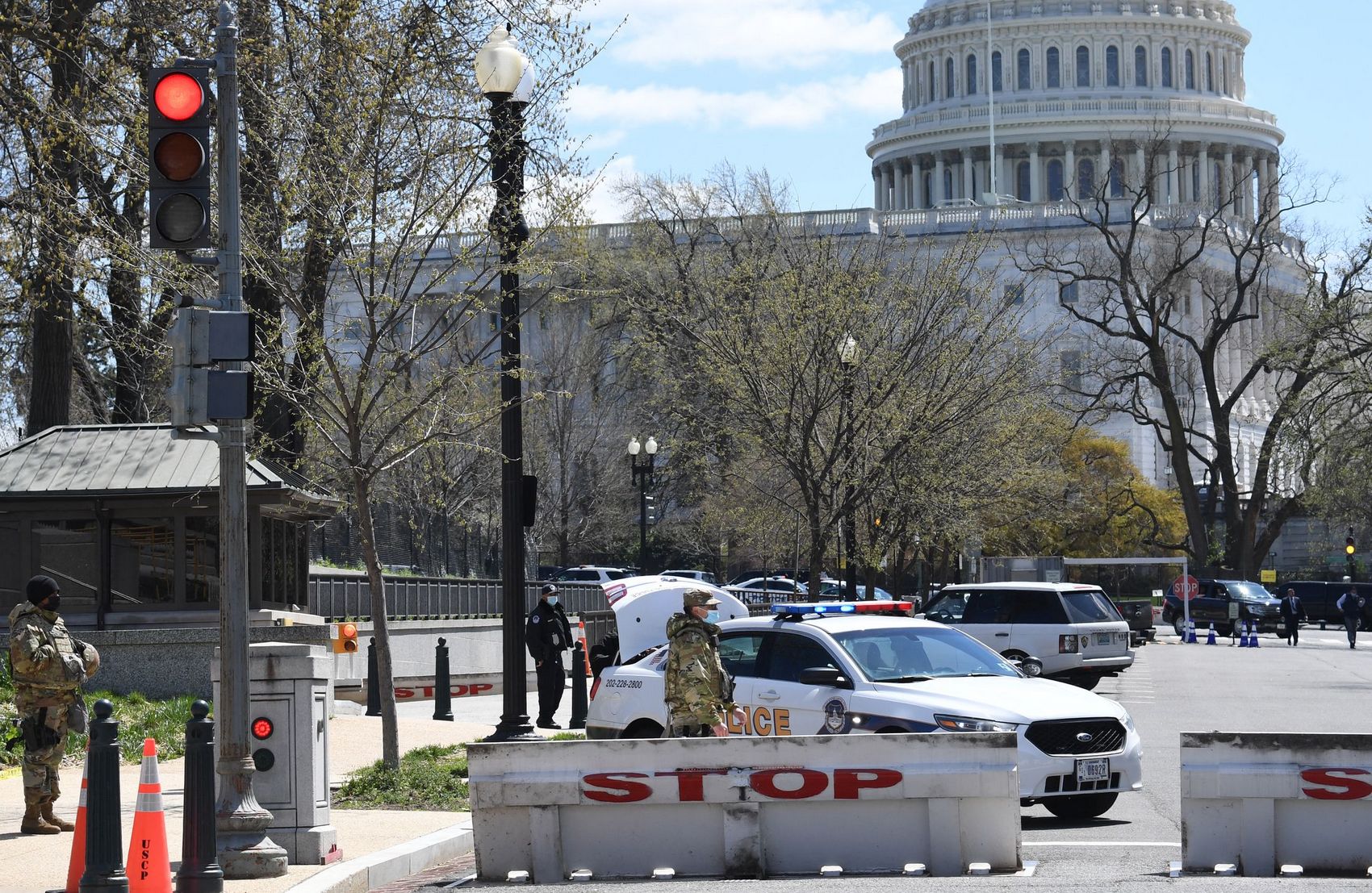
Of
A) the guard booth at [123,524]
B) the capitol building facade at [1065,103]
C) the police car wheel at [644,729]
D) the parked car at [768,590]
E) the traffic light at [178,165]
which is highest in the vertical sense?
the capitol building facade at [1065,103]

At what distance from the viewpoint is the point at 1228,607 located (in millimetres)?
57062

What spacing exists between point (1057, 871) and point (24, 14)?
19140 millimetres

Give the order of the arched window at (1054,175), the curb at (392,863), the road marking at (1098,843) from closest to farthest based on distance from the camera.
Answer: the curb at (392,863)
the road marking at (1098,843)
the arched window at (1054,175)

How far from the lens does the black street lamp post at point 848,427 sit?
2906 centimetres

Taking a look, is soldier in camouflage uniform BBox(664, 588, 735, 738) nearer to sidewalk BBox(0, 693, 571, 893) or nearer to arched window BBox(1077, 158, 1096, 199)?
sidewalk BBox(0, 693, 571, 893)

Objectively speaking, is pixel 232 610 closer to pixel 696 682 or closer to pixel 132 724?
pixel 696 682

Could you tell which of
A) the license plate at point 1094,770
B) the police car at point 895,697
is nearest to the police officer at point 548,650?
the police car at point 895,697

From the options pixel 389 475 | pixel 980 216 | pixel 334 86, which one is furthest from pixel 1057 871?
pixel 980 216

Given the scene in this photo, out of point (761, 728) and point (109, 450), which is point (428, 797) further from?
point (109, 450)

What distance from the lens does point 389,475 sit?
51.0 metres

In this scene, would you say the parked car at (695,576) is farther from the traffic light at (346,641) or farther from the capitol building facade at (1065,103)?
the capitol building facade at (1065,103)

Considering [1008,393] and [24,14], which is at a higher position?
[24,14]

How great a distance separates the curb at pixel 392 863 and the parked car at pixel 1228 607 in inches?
1811

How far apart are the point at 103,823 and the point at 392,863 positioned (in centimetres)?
262
